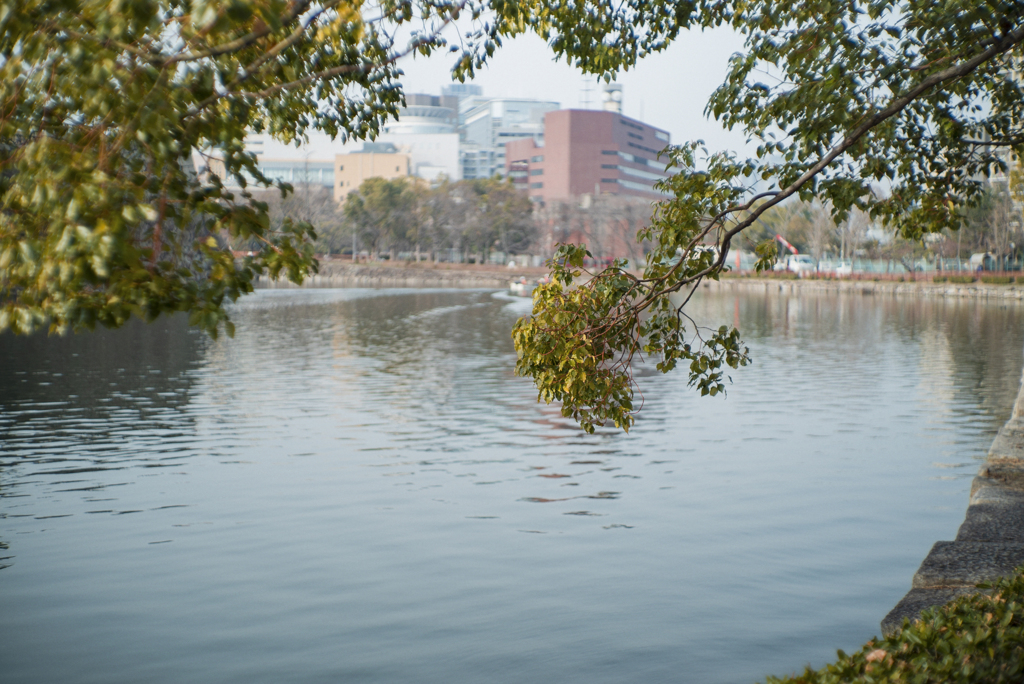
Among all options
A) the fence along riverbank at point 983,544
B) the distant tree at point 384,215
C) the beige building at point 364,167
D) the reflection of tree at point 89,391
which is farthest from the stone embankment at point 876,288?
the beige building at point 364,167

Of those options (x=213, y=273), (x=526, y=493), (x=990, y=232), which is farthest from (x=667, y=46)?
(x=990, y=232)

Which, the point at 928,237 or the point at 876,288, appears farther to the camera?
the point at 928,237

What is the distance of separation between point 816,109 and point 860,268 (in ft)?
336

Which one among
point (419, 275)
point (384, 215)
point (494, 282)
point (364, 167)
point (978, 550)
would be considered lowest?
point (978, 550)

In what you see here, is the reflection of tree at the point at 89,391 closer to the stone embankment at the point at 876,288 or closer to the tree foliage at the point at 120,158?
the tree foliage at the point at 120,158

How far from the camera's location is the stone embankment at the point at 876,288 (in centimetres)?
6662

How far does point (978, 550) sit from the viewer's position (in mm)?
7645

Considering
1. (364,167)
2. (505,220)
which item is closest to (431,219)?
(505,220)

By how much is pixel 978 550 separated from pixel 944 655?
152 inches

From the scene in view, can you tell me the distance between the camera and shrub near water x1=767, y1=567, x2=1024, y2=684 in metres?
4.10

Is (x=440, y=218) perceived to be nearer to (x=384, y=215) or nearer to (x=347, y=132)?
(x=384, y=215)

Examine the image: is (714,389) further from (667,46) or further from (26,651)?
(26,651)

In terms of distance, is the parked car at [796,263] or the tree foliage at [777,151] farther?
the parked car at [796,263]

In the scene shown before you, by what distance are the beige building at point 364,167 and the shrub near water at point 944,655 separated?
189003 millimetres
